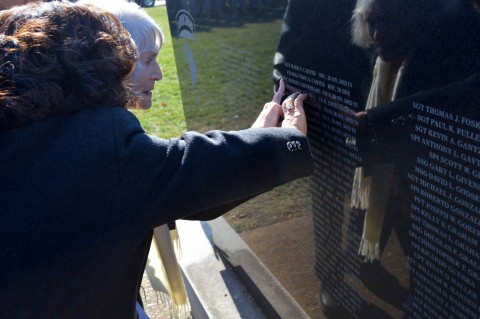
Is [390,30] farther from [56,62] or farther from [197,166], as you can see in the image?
[56,62]

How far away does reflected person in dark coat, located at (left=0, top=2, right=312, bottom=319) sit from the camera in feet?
3.97

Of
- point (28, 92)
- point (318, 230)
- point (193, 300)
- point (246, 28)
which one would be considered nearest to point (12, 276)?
point (28, 92)

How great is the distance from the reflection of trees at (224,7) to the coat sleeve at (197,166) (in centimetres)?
94

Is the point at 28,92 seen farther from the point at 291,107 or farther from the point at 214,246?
the point at 214,246

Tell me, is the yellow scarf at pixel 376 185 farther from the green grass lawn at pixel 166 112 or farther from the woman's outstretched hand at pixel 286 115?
the green grass lawn at pixel 166 112

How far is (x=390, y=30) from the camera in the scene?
1.54m

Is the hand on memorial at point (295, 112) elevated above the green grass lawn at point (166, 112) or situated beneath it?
elevated above

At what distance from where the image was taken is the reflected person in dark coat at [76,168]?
121cm

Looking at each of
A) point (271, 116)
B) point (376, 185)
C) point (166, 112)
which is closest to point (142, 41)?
point (271, 116)

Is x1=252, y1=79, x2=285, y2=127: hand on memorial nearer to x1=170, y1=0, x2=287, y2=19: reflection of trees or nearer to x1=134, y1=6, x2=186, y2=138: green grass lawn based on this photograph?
x1=170, y1=0, x2=287, y2=19: reflection of trees

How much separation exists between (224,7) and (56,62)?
6.29 feet

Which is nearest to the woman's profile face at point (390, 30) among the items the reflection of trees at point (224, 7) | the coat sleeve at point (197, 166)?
the coat sleeve at point (197, 166)

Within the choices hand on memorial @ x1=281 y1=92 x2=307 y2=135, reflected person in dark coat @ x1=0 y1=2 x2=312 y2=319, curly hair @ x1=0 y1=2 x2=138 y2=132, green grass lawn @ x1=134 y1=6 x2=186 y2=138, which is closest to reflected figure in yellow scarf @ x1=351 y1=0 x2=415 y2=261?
hand on memorial @ x1=281 y1=92 x2=307 y2=135

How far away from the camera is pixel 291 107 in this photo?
2.12 metres
